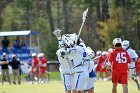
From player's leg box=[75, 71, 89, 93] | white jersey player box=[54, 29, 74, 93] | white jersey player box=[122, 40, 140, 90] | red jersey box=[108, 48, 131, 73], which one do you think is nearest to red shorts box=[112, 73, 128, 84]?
red jersey box=[108, 48, 131, 73]

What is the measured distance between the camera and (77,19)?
81.8 metres

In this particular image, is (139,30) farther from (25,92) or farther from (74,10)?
(25,92)

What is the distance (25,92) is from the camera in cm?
2828

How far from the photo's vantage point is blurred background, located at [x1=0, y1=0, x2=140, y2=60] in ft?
200

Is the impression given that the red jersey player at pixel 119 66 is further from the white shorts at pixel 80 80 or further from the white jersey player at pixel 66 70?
the white shorts at pixel 80 80

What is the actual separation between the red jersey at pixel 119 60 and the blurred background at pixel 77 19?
36572 millimetres

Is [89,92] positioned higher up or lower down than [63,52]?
lower down

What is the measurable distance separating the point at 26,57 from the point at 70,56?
32854mm

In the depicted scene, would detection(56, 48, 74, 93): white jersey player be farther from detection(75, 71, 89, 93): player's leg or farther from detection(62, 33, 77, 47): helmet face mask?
detection(75, 71, 89, 93): player's leg

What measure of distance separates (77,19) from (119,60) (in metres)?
60.1

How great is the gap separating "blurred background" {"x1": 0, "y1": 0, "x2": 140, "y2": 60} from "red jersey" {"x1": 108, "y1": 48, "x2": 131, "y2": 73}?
36572 mm

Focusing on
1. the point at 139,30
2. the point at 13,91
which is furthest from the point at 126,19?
the point at 13,91

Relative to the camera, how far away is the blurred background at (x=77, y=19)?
60.9 metres

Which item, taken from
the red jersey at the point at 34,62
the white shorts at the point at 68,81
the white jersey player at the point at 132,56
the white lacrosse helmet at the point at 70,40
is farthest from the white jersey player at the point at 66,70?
the red jersey at the point at 34,62
